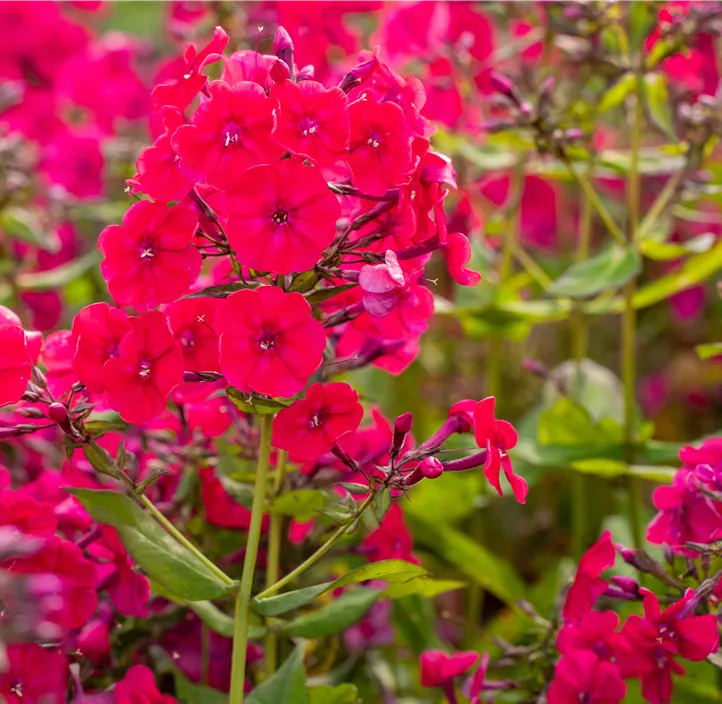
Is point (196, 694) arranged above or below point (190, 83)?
below

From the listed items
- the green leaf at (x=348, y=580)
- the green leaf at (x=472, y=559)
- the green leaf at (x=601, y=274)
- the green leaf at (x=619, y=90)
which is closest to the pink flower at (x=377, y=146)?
the green leaf at (x=348, y=580)

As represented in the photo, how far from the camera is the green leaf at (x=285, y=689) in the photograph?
788 mm

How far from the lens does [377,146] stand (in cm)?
69

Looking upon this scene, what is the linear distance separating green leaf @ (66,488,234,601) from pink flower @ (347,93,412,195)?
0.30m

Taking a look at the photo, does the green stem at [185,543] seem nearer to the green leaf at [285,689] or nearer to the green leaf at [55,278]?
the green leaf at [285,689]

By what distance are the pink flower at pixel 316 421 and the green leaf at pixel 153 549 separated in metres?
0.12

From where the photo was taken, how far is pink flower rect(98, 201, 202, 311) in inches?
27.9

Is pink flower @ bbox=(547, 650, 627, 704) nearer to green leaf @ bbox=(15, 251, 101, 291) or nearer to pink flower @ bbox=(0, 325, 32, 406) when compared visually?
pink flower @ bbox=(0, 325, 32, 406)

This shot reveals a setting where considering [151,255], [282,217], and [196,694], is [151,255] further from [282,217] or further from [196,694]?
[196,694]

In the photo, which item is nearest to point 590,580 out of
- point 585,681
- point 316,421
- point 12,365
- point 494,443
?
point 585,681

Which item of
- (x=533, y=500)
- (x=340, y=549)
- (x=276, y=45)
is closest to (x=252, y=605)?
(x=340, y=549)

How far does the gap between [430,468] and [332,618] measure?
248mm

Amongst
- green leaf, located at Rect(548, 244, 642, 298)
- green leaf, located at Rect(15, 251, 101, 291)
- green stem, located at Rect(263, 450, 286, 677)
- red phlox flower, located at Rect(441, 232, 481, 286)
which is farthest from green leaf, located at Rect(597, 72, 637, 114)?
green leaf, located at Rect(15, 251, 101, 291)

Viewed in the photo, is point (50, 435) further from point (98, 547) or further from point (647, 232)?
point (647, 232)
